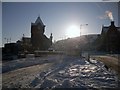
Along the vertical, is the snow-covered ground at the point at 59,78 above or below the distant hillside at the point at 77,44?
below

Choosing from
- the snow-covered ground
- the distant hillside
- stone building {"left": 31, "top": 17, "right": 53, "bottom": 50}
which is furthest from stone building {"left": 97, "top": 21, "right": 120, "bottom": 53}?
the snow-covered ground

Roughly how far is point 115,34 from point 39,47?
49.7 ft

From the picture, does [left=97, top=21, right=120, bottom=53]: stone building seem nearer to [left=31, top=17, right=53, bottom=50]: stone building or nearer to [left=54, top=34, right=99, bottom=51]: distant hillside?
[left=54, top=34, right=99, bottom=51]: distant hillside

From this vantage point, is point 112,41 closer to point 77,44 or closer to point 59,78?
point 77,44

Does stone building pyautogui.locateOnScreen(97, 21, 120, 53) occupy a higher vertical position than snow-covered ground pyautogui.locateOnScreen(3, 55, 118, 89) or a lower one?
higher

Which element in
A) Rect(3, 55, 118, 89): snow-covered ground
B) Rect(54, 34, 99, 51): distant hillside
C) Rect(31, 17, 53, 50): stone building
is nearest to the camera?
Rect(3, 55, 118, 89): snow-covered ground

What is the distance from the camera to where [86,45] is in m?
48.0

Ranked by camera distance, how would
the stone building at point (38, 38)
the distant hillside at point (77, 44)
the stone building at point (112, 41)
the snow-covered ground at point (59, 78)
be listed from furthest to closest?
the stone building at point (112, 41) < the stone building at point (38, 38) < the distant hillside at point (77, 44) < the snow-covered ground at point (59, 78)

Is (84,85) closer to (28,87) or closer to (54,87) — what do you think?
(54,87)

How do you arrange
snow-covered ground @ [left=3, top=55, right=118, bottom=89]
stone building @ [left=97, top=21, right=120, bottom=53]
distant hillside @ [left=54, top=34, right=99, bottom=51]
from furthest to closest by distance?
stone building @ [left=97, top=21, right=120, bottom=53] < distant hillside @ [left=54, top=34, right=99, bottom=51] < snow-covered ground @ [left=3, top=55, right=118, bottom=89]

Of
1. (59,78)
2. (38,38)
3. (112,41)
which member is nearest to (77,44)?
(112,41)

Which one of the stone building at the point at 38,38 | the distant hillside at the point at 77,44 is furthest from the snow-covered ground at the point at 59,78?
the stone building at the point at 38,38

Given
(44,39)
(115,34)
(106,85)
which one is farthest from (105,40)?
(106,85)

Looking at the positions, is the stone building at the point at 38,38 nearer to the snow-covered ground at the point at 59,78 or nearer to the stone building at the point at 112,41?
the stone building at the point at 112,41
